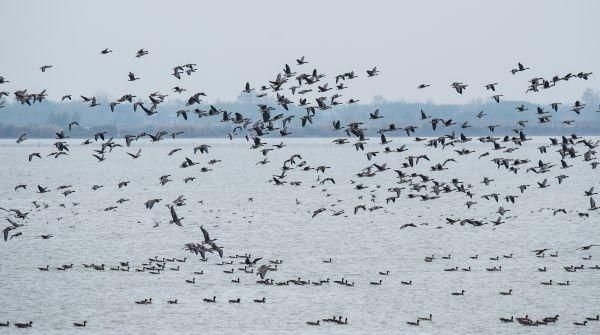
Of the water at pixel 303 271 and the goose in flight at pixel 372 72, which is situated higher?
the goose in flight at pixel 372 72

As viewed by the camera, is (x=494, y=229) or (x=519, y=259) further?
(x=494, y=229)

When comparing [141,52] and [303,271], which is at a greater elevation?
[141,52]

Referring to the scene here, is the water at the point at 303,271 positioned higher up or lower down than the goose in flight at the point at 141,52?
lower down

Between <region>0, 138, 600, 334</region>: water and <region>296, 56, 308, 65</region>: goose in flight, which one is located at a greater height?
<region>296, 56, 308, 65</region>: goose in flight

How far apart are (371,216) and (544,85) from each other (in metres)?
27.0

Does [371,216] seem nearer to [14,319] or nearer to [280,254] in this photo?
[280,254]

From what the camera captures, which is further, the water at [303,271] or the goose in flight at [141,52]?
the goose in flight at [141,52]

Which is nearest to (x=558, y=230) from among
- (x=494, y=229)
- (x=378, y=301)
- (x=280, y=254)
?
(x=494, y=229)

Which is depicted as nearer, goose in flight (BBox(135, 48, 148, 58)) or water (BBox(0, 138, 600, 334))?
water (BBox(0, 138, 600, 334))

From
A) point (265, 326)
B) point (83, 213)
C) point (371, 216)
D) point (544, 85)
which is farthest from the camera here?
point (83, 213)

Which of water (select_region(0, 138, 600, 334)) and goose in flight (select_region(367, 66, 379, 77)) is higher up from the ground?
Result: goose in flight (select_region(367, 66, 379, 77))

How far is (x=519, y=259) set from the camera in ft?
150

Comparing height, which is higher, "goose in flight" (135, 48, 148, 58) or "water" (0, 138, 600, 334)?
"goose in flight" (135, 48, 148, 58)

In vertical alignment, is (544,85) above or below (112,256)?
above
